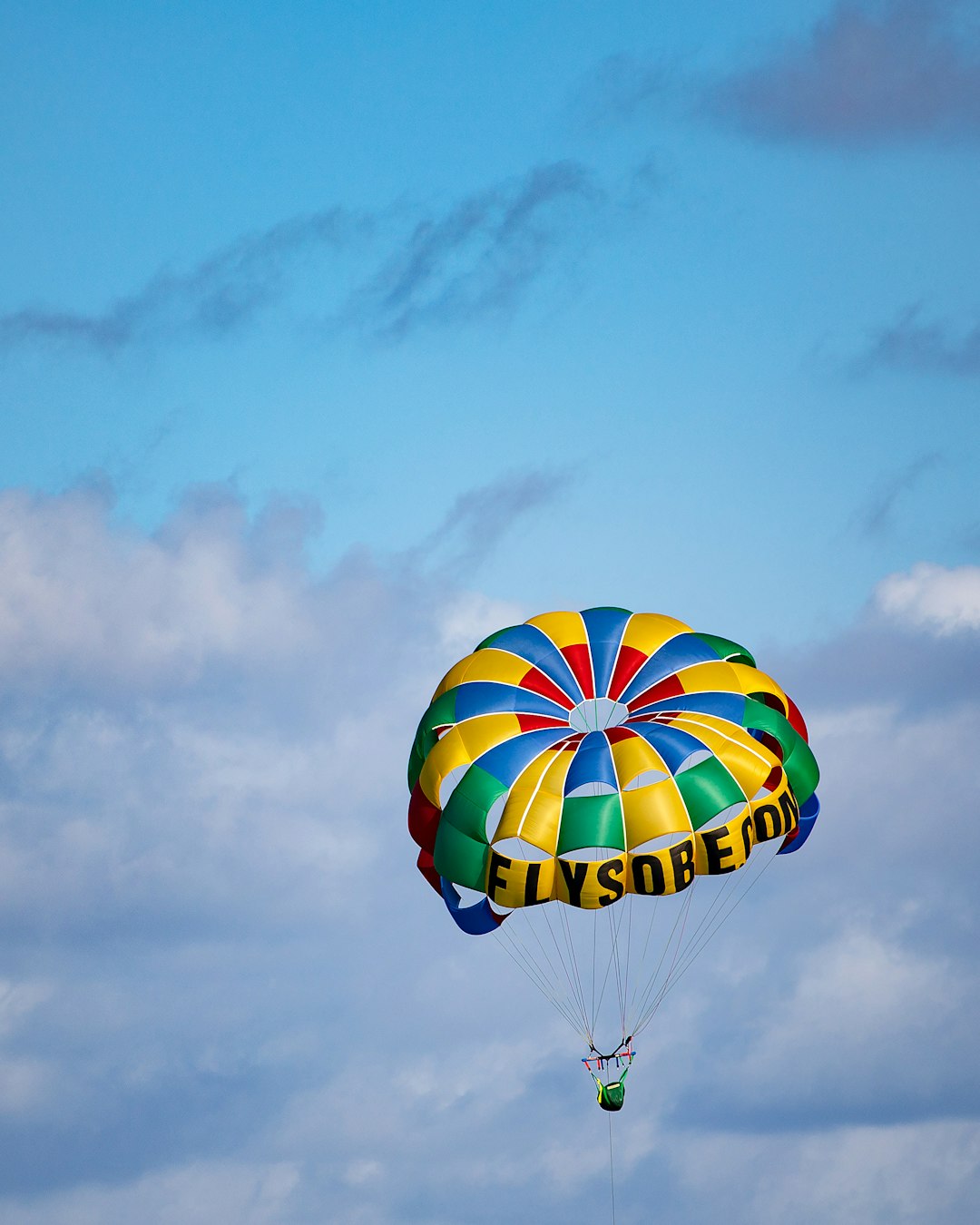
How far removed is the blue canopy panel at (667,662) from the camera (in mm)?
39000

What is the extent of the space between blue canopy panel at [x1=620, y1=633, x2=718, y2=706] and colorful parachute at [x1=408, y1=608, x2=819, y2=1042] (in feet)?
0.10

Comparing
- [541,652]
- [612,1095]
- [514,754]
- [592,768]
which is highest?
[541,652]

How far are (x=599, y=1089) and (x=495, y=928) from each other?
344 centimetres

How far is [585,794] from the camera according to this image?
37344 mm

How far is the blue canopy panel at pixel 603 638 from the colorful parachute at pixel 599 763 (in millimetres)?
23

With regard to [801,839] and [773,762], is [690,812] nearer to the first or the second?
[773,762]

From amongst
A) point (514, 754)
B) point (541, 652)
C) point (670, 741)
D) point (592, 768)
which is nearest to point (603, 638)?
point (541, 652)

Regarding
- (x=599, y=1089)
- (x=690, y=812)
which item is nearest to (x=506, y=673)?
(x=690, y=812)

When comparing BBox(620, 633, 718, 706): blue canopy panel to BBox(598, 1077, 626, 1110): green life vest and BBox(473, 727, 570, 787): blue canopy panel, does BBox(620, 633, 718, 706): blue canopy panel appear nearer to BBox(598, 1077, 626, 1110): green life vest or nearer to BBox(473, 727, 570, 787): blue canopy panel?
BBox(473, 727, 570, 787): blue canopy panel

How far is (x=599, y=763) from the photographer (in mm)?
37281

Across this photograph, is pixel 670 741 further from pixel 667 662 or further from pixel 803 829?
pixel 803 829

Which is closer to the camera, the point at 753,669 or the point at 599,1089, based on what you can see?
the point at 599,1089

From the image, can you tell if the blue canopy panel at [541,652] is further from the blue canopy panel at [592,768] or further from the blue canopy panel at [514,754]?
the blue canopy panel at [592,768]

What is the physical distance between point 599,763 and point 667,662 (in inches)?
110
